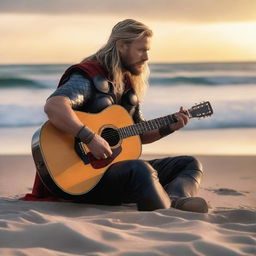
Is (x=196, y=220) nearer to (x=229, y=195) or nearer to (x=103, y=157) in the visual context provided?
(x=103, y=157)

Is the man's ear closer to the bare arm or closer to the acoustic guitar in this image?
the acoustic guitar

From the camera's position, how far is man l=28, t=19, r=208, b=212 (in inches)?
122

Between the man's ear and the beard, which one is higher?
the man's ear

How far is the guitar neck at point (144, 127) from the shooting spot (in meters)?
3.34

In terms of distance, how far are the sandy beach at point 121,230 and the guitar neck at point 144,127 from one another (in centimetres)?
35

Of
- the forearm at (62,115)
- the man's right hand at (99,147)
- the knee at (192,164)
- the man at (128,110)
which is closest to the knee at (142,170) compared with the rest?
Answer: the man at (128,110)

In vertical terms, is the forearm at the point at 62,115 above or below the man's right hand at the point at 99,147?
above

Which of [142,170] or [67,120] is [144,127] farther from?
[67,120]

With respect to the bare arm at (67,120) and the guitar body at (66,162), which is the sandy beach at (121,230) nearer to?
the guitar body at (66,162)

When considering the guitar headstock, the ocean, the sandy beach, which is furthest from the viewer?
the ocean


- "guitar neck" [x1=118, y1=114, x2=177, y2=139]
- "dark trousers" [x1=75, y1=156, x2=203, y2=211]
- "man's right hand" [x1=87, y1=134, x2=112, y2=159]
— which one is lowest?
"dark trousers" [x1=75, y1=156, x2=203, y2=211]

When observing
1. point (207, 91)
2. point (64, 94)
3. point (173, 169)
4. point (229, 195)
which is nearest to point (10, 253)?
point (64, 94)

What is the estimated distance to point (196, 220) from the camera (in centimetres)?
276

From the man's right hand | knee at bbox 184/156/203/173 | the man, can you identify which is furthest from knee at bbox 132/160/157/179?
knee at bbox 184/156/203/173
